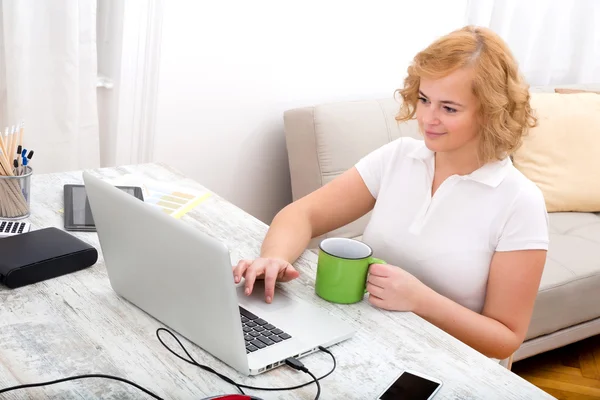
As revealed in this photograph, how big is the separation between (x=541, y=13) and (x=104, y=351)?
9.13 feet

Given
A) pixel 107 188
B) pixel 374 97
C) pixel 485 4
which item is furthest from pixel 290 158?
pixel 107 188

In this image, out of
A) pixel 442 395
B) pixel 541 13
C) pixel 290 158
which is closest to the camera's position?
pixel 442 395

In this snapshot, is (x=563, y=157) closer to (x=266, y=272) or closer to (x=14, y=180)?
(x=266, y=272)

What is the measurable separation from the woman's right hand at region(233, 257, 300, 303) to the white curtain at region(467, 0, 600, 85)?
208 cm

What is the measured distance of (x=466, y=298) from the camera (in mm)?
1523

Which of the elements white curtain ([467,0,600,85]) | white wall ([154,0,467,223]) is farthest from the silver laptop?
white curtain ([467,0,600,85])

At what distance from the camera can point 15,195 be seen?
4.96 feet

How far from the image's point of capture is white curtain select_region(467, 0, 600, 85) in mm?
3221

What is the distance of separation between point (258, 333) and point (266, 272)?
152 mm

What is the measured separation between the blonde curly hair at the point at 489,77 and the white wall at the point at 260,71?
3.68ft

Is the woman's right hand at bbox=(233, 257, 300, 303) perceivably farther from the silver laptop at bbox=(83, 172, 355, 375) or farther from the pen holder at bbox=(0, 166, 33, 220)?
the pen holder at bbox=(0, 166, 33, 220)

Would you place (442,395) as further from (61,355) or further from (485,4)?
(485,4)

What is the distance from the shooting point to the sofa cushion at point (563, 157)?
2816mm

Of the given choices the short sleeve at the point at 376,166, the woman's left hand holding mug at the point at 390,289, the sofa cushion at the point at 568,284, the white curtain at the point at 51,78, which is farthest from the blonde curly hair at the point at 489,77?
the white curtain at the point at 51,78
